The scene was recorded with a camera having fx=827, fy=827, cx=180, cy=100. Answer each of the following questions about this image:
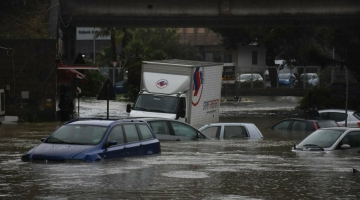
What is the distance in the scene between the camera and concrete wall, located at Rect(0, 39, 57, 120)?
39.3m

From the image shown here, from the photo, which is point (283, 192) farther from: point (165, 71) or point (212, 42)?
point (212, 42)

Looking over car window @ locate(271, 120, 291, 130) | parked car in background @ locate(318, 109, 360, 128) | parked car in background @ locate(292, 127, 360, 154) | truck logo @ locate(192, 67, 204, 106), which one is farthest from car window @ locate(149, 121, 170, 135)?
parked car in background @ locate(318, 109, 360, 128)

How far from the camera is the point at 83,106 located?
54.1m

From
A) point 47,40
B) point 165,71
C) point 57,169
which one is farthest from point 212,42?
point 57,169

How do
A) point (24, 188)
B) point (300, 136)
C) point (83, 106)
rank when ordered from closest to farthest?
point (24, 188)
point (300, 136)
point (83, 106)

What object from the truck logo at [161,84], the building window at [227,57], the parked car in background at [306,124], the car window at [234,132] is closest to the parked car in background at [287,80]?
the building window at [227,57]

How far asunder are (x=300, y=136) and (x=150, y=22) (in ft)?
60.6

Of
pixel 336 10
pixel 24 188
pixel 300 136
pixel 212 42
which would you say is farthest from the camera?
pixel 212 42

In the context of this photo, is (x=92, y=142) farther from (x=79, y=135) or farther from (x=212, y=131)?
(x=212, y=131)

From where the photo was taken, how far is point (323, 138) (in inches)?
872

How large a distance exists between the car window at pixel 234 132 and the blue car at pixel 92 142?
7270 mm

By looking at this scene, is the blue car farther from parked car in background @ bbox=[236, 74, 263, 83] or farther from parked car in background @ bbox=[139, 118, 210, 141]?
parked car in background @ bbox=[236, 74, 263, 83]

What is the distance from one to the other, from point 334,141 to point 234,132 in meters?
5.04

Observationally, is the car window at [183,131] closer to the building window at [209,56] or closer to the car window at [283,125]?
the car window at [283,125]
